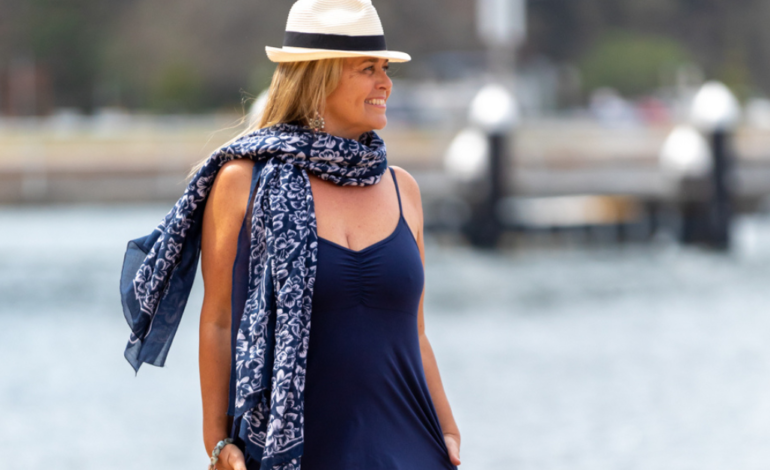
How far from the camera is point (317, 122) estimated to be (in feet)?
6.98

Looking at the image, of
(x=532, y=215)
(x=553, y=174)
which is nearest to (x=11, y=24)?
(x=553, y=174)

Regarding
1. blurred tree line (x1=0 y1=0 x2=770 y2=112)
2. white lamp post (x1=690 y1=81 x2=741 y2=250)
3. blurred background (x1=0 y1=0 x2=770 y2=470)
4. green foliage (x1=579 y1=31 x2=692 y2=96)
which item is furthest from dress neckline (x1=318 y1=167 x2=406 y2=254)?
green foliage (x1=579 y1=31 x2=692 y2=96)

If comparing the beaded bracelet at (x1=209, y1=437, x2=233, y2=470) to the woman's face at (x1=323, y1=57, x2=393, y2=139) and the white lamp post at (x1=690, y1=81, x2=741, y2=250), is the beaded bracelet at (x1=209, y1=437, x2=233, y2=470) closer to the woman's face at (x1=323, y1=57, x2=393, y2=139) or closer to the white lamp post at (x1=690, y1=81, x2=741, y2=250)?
the woman's face at (x1=323, y1=57, x2=393, y2=139)

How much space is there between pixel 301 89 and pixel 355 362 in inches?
21.0

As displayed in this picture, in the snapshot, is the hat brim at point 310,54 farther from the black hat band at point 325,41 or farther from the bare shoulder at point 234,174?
the bare shoulder at point 234,174

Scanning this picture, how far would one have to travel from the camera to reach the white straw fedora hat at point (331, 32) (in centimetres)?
208

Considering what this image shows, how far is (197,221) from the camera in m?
2.11

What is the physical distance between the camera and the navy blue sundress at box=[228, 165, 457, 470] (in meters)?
2.03

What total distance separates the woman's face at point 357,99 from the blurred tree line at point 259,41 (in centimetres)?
4596

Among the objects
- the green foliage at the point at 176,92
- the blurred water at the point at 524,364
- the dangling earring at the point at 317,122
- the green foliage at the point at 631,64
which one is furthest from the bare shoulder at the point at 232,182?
the green foliage at the point at 631,64

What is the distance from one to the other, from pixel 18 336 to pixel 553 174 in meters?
20.1

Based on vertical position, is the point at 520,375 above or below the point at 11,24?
below

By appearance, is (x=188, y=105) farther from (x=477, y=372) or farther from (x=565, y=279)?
(x=477, y=372)

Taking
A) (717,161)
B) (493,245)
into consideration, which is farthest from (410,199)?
(717,161)
